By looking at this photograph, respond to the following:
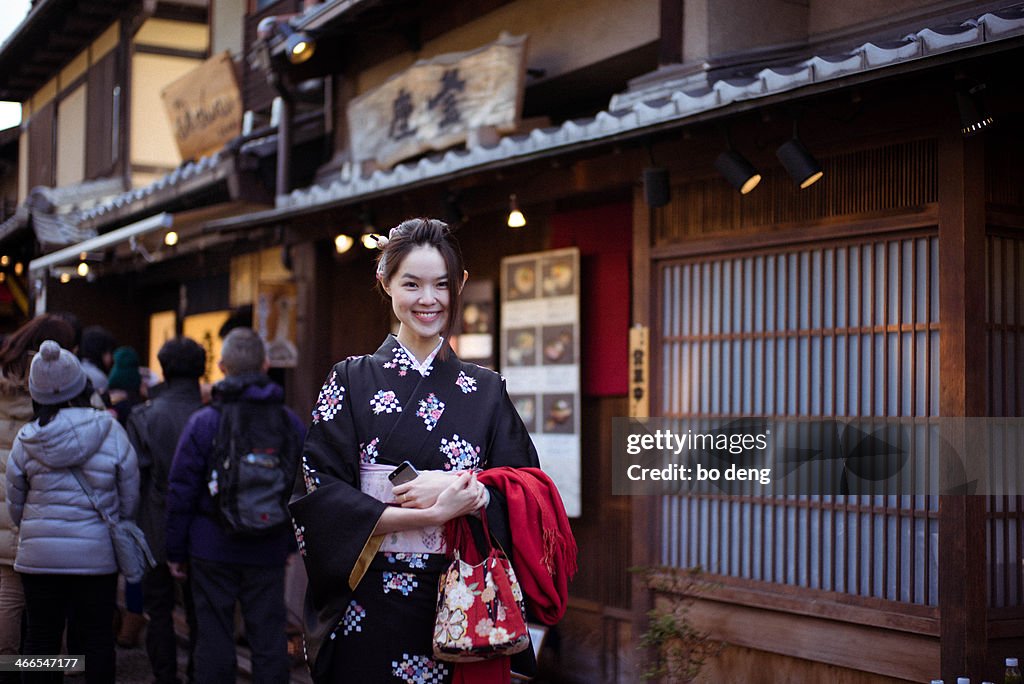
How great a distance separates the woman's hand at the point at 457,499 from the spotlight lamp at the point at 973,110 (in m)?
3.30

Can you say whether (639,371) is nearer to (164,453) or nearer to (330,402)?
(164,453)

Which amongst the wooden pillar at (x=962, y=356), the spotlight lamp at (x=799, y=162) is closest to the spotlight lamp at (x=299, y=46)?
the spotlight lamp at (x=799, y=162)

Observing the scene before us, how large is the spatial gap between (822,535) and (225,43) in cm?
1345

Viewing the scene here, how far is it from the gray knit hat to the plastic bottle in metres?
5.21

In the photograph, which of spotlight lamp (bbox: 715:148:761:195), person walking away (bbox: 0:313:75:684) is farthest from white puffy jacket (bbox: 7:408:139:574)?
spotlight lamp (bbox: 715:148:761:195)

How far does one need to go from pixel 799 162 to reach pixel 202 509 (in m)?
4.19

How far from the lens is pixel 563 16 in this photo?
9.07 m

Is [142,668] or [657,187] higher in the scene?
[657,187]

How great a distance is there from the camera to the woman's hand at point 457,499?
3648 mm

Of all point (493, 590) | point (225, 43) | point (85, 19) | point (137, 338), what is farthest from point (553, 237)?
point (85, 19)

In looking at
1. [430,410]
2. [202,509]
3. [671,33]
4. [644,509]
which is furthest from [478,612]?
[671,33]

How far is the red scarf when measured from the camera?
12.4ft

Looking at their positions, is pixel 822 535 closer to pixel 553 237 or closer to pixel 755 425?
pixel 755 425

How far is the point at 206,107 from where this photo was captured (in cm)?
1583
